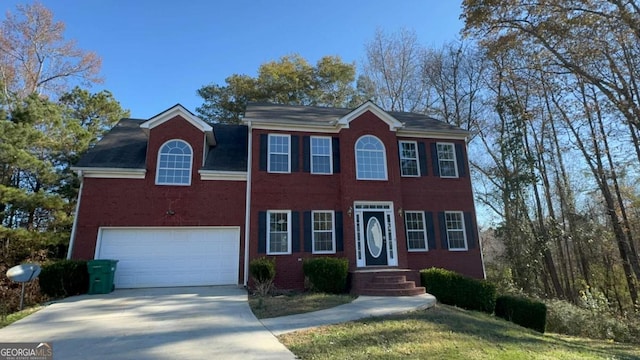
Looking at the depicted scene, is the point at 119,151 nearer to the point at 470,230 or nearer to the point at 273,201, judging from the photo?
the point at 273,201

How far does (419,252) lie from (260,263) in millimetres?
6298

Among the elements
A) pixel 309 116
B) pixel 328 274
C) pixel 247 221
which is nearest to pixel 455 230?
pixel 328 274

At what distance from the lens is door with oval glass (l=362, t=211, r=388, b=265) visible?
1252 cm

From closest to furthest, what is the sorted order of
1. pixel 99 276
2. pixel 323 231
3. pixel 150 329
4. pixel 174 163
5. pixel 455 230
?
pixel 150 329 → pixel 99 276 → pixel 323 231 → pixel 174 163 → pixel 455 230

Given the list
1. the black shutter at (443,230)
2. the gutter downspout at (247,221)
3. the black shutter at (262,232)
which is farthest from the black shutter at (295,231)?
the black shutter at (443,230)

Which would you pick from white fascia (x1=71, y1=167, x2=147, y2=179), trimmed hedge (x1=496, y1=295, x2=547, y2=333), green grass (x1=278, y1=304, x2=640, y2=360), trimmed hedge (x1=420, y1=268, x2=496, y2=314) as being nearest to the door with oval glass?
trimmed hedge (x1=420, y1=268, x2=496, y2=314)

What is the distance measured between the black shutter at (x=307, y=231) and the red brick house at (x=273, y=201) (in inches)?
1.5

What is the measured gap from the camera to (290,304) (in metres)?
8.66

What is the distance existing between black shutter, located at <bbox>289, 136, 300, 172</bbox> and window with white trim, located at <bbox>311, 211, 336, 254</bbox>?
6.20 ft

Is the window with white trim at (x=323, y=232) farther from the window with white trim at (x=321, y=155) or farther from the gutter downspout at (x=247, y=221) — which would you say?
the gutter downspout at (x=247, y=221)

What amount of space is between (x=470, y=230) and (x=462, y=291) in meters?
4.28

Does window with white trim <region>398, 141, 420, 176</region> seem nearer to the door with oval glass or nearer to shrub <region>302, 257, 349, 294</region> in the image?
the door with oval glass

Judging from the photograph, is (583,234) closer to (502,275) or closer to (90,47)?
(502,275)

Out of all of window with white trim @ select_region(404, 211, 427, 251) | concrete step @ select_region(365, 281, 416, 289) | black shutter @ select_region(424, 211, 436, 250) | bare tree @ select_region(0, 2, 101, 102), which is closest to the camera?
concrete step @ select_region(365, 281, 416, 289)
